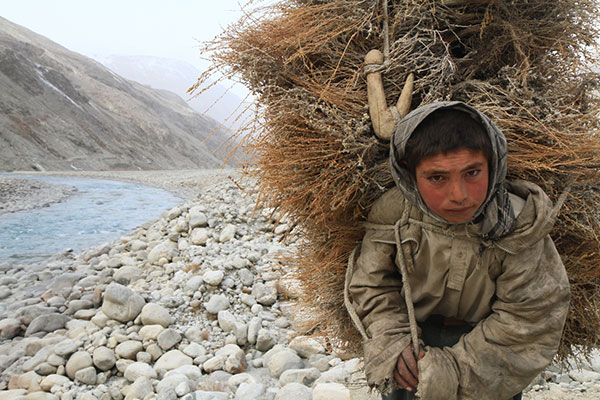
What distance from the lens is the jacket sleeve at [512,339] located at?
1102 millimetres

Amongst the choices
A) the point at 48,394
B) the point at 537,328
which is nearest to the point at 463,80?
the point at 537,328

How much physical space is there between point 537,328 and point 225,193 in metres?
7.67

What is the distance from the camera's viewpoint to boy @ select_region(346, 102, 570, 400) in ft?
3.50

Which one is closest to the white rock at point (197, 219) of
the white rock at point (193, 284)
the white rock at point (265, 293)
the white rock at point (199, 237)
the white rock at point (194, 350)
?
the white rock at point (199, 237)

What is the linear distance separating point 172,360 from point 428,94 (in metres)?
3.02

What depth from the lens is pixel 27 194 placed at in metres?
14.1

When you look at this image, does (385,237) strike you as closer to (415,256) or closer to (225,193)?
(415,256)

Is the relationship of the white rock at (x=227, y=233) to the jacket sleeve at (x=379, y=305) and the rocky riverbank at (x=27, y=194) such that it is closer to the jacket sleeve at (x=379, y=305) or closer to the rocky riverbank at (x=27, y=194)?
the jacket sleeve at (x=379, y=305)

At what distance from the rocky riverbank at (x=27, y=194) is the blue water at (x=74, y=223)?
1.35 feet

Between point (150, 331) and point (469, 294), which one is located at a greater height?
point (469, 294)

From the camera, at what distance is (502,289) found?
1.15 metres

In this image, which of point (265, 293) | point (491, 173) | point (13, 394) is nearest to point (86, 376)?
point (13, 394)

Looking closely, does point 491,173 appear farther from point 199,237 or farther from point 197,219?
point 197,219

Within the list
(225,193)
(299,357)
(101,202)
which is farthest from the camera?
(101,202)
